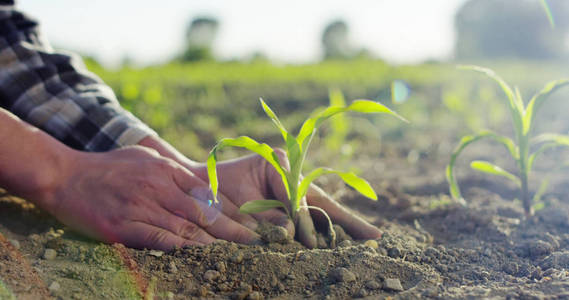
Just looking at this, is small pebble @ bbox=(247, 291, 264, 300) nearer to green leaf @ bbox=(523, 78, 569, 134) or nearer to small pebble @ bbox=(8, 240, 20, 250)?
small pebble @ bbox=(8, 240, 20, 250)

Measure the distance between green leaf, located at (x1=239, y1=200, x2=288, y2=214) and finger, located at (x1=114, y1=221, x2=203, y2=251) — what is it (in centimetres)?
18

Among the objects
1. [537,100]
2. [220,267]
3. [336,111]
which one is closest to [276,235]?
[220,267]

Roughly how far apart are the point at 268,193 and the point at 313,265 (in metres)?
0.45

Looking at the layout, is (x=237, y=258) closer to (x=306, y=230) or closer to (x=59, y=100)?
(x=306, y=230)

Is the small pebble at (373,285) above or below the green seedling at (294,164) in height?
below

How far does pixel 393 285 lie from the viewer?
4.30 ft

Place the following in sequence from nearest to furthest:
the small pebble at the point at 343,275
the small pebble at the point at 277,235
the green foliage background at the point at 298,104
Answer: the small pebble at the point at 343,275
the small pebble at the point at 277,235
the green foliage background at the point at 298,104

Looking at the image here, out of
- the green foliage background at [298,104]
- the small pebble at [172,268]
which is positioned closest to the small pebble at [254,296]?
the small pebble at [172,268]

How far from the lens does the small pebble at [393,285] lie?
1.30 meters

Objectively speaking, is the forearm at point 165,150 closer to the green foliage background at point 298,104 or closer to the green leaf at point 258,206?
the green leaf at point 258,206

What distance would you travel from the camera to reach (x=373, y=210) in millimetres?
2316

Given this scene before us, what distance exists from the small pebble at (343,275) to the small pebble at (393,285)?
89 millimetres

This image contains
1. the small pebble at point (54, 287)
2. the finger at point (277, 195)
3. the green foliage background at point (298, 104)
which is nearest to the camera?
the small pebble at point (54, 287)

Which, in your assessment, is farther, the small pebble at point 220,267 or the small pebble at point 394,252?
the small pebble at point 394,252
